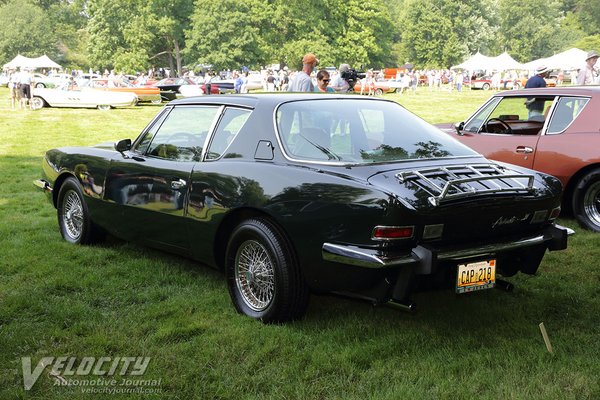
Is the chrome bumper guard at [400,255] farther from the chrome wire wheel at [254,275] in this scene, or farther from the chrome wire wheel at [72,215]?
the chrome wire wheel at [72,215]

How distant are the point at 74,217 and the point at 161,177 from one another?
1.75 m

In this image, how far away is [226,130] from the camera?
15.7 feet

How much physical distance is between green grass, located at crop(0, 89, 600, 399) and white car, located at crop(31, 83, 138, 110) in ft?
72.8

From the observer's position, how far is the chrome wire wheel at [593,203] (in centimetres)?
683

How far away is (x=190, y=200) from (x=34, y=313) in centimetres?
129

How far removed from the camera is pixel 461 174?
13.1 ft

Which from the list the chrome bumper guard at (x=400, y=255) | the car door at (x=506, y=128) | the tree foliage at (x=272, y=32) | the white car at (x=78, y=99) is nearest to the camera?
the chrome bumper guard at (x=400, y=255)

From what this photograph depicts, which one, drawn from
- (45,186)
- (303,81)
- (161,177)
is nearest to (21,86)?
(303,81)

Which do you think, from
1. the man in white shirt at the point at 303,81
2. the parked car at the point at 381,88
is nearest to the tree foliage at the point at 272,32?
the parked car at the point at 381,88

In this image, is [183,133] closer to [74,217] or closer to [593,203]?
[74,217]

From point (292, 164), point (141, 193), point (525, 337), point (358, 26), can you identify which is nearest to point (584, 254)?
point (525, 337)

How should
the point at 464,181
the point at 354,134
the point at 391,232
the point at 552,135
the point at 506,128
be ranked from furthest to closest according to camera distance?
the point at 506,128 < the point at 552,135 < the point at 354,134 < the point at 464,181 < the point at 391,232

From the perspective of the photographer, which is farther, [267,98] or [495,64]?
[495,64]

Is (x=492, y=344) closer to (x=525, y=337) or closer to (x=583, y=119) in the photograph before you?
(x=525, y=337)
